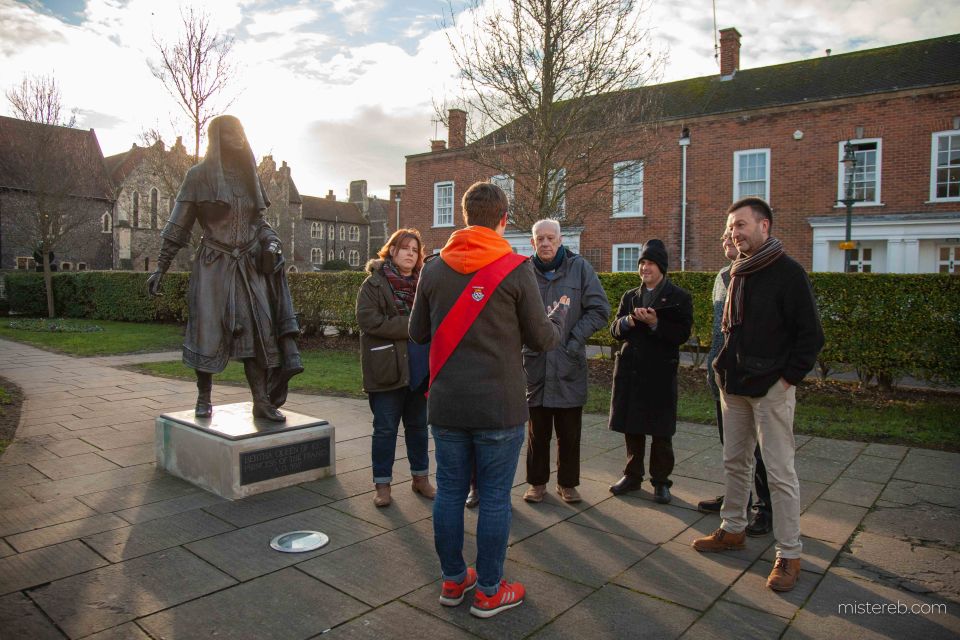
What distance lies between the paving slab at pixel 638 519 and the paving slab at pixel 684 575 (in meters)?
0.23

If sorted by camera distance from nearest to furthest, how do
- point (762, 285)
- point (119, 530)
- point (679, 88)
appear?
point (762, 285), point (119, 530), point (679, 88)

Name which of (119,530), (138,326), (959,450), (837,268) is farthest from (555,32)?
(138,326)

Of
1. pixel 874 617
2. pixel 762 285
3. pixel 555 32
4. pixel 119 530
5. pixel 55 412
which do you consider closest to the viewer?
pixel 874 617

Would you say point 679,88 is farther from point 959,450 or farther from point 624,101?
point 959,450

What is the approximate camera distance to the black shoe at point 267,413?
5.27 meters

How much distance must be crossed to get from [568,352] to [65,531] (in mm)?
3480

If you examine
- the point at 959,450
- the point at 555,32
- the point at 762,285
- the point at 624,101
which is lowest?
the point at 959,450

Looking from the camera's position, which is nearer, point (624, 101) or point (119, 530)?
point (119, 530)

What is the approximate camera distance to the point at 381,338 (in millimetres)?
4660

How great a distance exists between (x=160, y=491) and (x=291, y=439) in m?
1.03

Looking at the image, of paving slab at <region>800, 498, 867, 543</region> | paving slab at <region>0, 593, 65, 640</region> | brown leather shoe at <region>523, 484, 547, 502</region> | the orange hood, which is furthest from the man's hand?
paving slab at <region>800, 498, 867, 543</region>

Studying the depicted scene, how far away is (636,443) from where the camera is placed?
5.03 meters

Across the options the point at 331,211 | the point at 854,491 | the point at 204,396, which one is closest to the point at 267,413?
the point at 204,396

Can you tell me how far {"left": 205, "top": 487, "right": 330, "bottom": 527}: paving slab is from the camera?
4.38 metres
